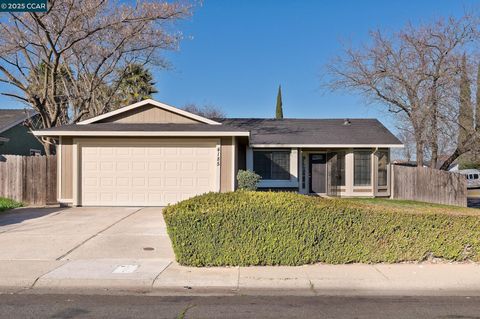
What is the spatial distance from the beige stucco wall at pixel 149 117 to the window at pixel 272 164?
4720 mm

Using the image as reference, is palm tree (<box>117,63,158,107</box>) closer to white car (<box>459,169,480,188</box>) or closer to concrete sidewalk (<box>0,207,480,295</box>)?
concrete sidewalk (<box>0,207,480,295</box>)

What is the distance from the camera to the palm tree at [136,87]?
28328 mm

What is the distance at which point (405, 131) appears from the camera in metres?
19.4

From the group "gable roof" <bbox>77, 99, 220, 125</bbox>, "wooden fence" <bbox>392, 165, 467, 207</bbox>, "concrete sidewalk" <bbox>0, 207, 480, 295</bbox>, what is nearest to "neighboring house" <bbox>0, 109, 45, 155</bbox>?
"gable roof" <bbox>77, 99, 220, 125</bbox>

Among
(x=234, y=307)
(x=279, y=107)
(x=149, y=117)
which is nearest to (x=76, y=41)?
(x=149, y=117)

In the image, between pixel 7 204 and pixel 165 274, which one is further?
pixel 7 204

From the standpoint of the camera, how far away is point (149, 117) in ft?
54.7

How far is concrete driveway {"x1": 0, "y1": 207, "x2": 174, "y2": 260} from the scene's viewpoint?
8.47 metres

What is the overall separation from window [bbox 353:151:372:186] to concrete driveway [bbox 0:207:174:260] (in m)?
10.2

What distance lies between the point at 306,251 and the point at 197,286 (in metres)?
2.18

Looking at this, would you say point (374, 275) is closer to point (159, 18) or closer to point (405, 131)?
point (405, 131)

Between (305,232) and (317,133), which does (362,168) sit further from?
(305,232)

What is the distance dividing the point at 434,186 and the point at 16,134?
74.7 feet

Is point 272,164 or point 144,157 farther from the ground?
point 144,157
